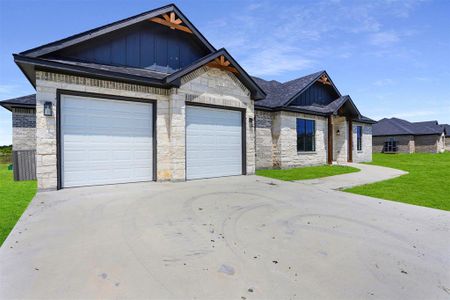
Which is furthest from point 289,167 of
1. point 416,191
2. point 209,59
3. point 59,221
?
point 59,221

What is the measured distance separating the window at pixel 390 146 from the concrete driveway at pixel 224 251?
35631 millimetres

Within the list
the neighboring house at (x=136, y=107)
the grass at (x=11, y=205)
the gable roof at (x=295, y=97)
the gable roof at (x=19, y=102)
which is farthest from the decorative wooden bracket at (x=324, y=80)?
the gable roof at (x=19, y=102)

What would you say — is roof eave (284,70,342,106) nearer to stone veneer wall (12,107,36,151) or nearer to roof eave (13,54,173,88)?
roof eave (13,54,173,88)

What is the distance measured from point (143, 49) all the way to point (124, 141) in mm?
4041

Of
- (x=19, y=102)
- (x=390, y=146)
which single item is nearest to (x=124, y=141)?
(x=19, y=102)

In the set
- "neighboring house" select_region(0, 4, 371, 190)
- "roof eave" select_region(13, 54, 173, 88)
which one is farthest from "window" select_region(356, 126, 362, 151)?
"roof eave" select_region(13, 54, 173, 88)

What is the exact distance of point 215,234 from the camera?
12.9 ft

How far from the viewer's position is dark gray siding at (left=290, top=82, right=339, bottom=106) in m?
15.5

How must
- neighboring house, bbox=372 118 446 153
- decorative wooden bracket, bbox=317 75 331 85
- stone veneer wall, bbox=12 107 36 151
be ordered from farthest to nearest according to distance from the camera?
neighboring house, bbox=372 118 446 153 → decorative wooden bracket, bbox=317 75 331 85 → stone veneer wall, bbox=12 107 36 151

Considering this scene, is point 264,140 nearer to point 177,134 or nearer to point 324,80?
point 177,134

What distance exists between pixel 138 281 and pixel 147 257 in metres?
0.54

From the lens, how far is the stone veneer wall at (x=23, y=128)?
38.0ft

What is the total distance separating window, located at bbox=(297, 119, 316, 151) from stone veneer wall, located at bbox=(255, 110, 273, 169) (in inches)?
83.8

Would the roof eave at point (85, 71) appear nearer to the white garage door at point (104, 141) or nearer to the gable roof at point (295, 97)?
the white garage door at point (104, 141)
